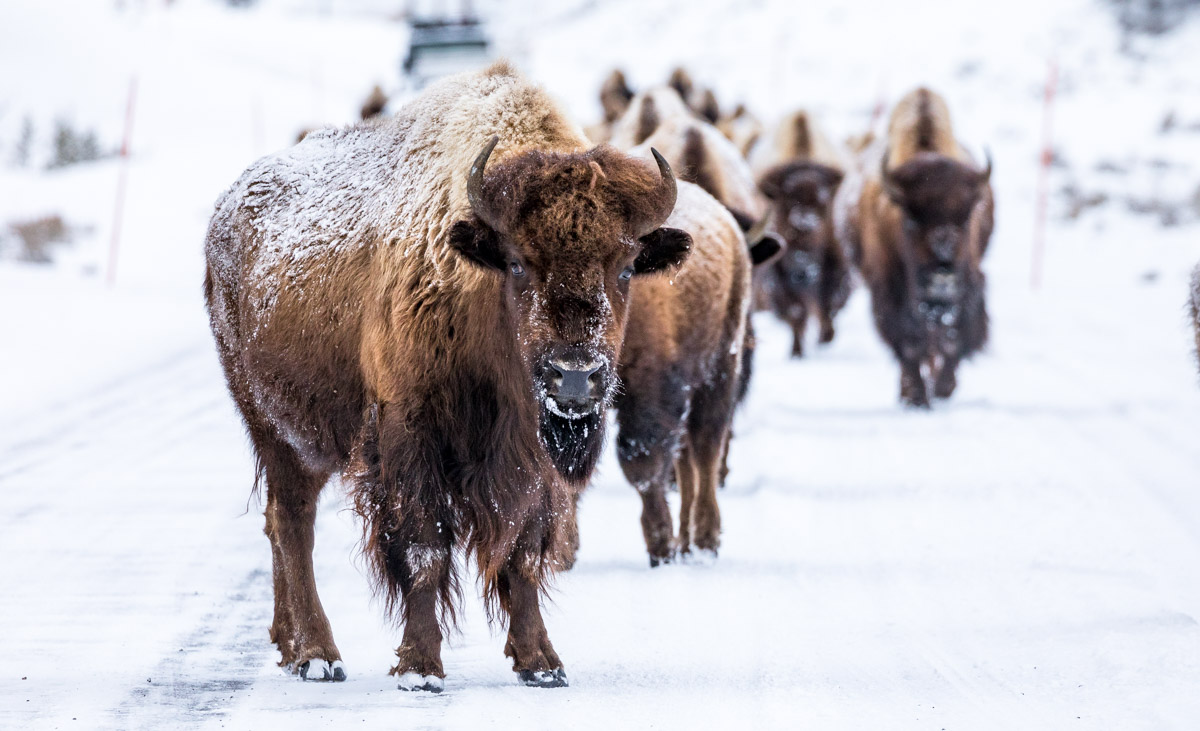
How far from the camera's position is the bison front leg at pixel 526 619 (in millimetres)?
4242

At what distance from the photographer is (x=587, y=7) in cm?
5709

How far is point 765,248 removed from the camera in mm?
7195

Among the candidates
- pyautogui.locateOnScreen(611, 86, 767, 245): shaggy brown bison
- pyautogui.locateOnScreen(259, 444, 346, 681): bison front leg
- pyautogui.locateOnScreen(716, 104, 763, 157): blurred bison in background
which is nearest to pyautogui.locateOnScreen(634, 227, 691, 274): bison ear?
pyautogui.locateOnScreen(259, 444, 346, 681): bison front leg

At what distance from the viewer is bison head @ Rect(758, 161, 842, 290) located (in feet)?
39.7

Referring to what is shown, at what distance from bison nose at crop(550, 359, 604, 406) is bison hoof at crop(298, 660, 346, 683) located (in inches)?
52.1

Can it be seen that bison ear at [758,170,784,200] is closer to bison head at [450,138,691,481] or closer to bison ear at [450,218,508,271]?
bison head at [450,138,691,481]

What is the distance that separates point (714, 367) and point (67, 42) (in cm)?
3078

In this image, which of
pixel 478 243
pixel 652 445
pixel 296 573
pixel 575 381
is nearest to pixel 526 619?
pixel 296 573

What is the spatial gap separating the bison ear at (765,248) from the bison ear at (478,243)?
133 inches

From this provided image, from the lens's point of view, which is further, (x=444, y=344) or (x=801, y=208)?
(x=801, y=208)

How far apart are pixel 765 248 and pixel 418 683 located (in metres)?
3.80

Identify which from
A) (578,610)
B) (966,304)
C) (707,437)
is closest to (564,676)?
(578,610)

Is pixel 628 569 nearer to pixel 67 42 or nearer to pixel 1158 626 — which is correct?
pixel 1158 626

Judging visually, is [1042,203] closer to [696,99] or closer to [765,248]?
[696,99]
